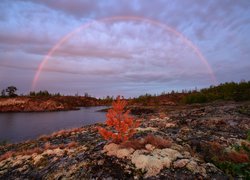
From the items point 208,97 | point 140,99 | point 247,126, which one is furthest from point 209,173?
→ point 140,99

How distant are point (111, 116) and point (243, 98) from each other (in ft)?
185

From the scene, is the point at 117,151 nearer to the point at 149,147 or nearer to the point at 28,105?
the point at 149,147

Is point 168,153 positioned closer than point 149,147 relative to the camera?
Yes

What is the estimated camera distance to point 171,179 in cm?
830

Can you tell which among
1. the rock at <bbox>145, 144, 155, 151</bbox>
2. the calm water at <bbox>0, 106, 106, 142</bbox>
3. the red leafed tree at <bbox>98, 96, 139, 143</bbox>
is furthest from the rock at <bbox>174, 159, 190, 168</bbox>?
the calm water at <bbox>0, 106, 106, 142</bbox>

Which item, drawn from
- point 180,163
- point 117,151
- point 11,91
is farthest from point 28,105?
point 180,163

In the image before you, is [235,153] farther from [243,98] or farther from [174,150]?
[243,98]

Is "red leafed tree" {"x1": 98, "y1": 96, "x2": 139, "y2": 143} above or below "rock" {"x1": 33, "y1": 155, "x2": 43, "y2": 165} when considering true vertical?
above

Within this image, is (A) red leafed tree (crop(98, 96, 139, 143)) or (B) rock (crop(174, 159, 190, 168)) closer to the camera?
(B) rock (crop(174, 159, 190, 168))

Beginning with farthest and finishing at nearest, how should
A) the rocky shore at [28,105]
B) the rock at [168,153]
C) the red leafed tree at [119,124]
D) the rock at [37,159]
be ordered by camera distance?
the rocky shore at [28,105] < the rock at [37,159] < the red leafed tree at [119,124] < the rock at [168,153]

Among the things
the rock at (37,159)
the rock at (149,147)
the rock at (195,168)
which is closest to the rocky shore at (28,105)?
the rock at (37,159)

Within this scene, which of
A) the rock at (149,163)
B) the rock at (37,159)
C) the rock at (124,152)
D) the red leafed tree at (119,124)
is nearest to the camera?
the rock at (149,163)

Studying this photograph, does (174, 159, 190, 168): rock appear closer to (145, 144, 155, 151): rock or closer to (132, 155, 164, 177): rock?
(132, 155, 164, 177): rock

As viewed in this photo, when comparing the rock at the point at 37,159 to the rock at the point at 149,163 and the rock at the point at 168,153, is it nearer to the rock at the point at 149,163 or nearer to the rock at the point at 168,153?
the rock at the point at 149,163
